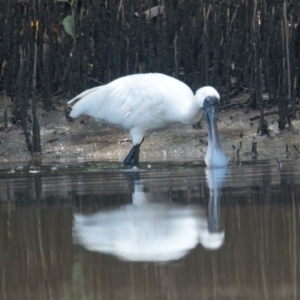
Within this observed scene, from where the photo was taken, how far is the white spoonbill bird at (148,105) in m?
9.48

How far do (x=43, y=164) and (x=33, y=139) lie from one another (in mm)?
1490

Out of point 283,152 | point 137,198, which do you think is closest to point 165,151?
point 283,152

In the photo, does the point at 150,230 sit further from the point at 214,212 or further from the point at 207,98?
the point at 207,98

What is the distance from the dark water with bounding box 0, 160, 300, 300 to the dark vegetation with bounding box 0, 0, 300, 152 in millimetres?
4640

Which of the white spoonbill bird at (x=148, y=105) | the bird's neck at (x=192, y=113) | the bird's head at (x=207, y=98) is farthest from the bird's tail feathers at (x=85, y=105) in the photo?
the bird's head at (x=207, y=98)

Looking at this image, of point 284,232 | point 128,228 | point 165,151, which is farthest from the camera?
point 165,151

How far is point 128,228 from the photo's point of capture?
471cm

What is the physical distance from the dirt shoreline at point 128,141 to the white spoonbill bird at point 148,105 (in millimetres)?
451

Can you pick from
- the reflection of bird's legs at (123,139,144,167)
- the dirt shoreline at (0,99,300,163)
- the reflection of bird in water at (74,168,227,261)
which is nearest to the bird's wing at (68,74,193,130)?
the reflection of bird's legs at (123,139,144,167)

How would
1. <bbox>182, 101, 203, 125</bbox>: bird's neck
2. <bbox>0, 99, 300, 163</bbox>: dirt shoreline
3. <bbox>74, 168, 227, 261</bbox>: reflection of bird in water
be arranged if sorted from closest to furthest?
1. <bbox>74, 168, 227, 261</bbox>: reflection of bird in water
2. <bbox>182, 101, 203, 125</bbox>: bird's neck
3. <bbox>0, 99, 300, 163</bbox>: dirt shoreline

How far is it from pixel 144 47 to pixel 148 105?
2.83m

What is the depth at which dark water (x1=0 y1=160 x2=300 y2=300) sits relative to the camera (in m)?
3.41

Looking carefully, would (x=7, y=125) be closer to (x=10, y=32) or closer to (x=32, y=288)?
(x=10, y=32)

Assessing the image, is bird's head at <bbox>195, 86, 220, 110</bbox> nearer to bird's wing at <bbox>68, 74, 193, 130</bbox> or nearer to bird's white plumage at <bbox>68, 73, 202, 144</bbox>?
bird's white plumage at <bbox>68, 73, 202, 144</bbox>
